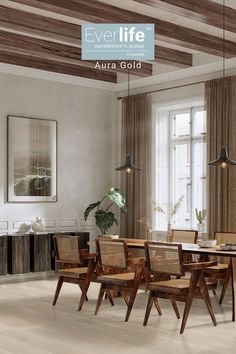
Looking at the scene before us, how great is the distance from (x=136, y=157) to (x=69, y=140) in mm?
1214

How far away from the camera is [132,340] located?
5176 mm

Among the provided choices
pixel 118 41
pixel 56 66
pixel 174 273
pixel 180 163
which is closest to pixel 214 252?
pixel 174 273

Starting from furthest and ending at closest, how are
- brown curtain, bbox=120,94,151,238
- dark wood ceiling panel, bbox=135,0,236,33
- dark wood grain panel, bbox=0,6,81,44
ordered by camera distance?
1. brown curtain, bbox=120,94,151,238
2. dark wood grain panel, bbox=0,6,81,44
3. dark wood ceiling panel, bbox=135,0,236,33

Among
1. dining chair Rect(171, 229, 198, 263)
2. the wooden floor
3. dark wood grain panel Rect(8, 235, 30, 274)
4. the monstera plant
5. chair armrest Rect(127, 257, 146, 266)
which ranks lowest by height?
the wooden floor

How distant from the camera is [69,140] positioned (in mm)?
10039

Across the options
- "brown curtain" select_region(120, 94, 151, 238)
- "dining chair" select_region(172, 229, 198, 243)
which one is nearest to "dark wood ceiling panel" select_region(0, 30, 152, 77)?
"brown curtain" select_region(120, 94, 151, 238)

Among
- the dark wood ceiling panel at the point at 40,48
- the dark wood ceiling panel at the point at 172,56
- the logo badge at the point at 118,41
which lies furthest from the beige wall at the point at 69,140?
the dark wood ceiling panel at the point at 172,56

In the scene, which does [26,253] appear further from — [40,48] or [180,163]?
[40,48]

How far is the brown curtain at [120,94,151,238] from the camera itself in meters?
10.0

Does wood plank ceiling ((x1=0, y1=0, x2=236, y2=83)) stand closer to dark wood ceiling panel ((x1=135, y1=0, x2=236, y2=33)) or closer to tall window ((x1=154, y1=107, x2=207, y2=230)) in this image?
dark wood ceiling panel ((x1=135, y1=0, x2=236, y2=33))

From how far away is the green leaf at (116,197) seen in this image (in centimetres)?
978

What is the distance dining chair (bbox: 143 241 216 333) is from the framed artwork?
4.07 m

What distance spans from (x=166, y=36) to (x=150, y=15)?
17.8 inches

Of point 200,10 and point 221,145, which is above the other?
point 200,10
